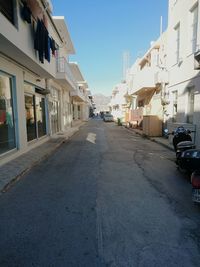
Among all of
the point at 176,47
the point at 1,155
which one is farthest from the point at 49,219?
the point at 176,47

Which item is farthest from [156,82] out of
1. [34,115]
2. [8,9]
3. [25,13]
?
[8,9]

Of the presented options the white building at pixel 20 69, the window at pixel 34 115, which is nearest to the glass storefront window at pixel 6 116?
the white building at pixel 20 69

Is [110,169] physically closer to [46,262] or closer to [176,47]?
[46,262]

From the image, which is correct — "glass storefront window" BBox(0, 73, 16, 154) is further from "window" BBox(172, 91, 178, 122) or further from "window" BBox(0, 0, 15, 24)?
"window" BBox(172, 91, 178, 122)

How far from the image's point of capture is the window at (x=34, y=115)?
9.33 m

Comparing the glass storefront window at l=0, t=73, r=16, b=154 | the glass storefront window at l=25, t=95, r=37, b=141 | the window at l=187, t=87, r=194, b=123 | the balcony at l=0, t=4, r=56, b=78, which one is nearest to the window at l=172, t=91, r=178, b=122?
the window at l=187, t=87, r=194, b=123

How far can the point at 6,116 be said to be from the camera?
7043 mm

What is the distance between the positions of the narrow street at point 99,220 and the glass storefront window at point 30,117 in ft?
13.2

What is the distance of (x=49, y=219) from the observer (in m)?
3.31

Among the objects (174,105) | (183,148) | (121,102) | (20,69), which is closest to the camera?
(183,148)

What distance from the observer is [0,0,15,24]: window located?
5754 millimetres

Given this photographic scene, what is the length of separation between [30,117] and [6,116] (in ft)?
8.57

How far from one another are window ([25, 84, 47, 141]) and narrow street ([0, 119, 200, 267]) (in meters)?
4.24

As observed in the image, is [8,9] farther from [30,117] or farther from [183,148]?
[183,148]
